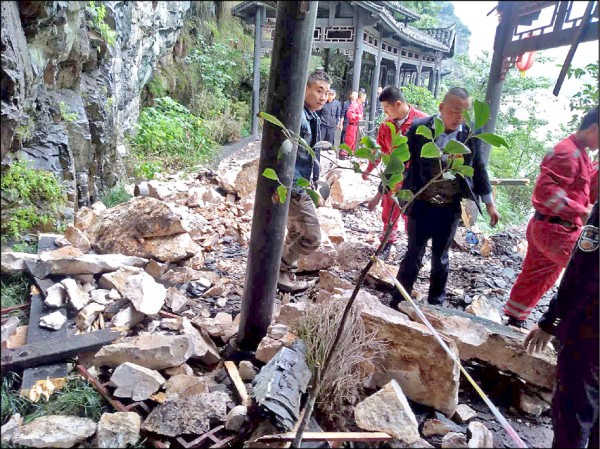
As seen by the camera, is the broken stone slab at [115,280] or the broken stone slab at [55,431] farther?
the broken stone slab at [115,280]

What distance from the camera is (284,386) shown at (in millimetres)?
1635

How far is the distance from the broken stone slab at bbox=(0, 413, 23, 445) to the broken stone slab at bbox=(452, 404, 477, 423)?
1.82 m

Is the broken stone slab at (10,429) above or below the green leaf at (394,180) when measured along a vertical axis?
below

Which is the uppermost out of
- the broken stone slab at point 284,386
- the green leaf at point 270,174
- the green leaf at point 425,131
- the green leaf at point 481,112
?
the green leaf at point 481,112

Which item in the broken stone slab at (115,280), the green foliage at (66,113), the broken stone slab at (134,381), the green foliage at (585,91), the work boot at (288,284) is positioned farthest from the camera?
the green foliage at (66,113)

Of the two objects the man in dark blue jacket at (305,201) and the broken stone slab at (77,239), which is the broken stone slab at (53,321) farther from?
the man in dark blue jacket at (305,201)

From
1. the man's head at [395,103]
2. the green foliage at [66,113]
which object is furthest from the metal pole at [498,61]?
the green foliage at [66,113]

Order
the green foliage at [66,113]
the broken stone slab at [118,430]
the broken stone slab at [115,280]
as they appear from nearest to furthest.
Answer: the broken stone slab at [118,430] < the broken stone slab at [115,280] < the green foliage at [66,113]

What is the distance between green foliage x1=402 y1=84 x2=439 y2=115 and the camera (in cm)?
239

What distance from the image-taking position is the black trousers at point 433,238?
2.72 meters

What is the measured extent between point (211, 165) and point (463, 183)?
16.3 ft

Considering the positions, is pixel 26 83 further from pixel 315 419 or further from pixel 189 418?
pixel 315 419

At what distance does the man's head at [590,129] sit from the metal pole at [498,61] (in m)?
0.34

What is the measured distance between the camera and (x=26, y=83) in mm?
2525
